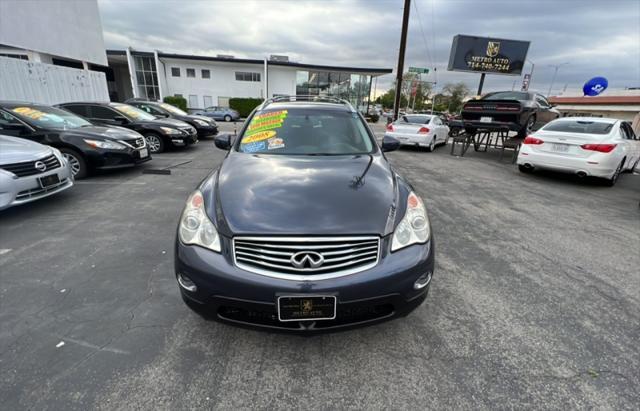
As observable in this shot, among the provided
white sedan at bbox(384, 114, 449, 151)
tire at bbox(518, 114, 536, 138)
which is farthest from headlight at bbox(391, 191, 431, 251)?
tire at bbox(518, 114, 536, 138)

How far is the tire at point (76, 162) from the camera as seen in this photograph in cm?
572

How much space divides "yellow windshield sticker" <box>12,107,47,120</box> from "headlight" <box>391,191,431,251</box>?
7.03 meters

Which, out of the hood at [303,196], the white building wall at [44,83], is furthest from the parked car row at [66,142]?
the white building wall at [44,83]

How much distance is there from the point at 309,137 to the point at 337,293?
1926mm

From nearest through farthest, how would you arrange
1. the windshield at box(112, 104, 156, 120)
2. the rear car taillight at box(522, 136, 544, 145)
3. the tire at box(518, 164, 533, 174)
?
1. the rear car taillight at box(522, 136, 544, 145)
2. the tire at box(518, 164, 533, 174)
3. the windshield at box(112, 104, 156, 120)

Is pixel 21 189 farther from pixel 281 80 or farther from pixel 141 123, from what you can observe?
pixel 281 80

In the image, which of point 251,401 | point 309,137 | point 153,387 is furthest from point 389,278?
point 309,137

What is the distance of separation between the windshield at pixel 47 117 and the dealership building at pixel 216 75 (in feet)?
94.5

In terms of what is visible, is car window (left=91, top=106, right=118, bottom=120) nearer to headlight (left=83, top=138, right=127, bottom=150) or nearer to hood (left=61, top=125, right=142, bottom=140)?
hood (left=61, top=125, right=142, bottom=140)

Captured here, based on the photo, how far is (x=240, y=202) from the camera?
6.56 feet

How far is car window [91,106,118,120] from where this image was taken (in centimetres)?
812

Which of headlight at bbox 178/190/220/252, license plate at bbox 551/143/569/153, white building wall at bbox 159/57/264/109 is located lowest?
headlight at bbox 178/190/220/252

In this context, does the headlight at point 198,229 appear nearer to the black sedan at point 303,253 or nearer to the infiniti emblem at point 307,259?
the black sedan at point 303,253

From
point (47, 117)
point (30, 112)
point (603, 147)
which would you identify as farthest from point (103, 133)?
point (603, 147)
